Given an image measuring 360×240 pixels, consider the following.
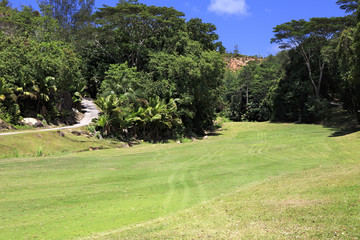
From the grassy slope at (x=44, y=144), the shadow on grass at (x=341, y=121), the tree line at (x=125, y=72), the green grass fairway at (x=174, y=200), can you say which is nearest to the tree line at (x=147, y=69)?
the tree line at (x=125, y=72)

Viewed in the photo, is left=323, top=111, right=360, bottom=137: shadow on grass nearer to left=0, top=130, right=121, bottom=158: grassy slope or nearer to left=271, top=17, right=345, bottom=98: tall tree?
left=271, top=17, right=345, bottom=98: tall tree

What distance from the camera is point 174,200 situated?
34.3 feet

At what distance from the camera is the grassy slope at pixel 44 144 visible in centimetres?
1922

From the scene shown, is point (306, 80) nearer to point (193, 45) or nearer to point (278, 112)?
point (278, 112)

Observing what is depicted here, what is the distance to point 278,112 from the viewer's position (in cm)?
6275

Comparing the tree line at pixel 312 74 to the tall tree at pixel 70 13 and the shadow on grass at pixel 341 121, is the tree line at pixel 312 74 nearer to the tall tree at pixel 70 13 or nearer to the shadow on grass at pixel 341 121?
the shadow on grass at pixel 341 121

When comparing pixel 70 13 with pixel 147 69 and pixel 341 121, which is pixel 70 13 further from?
pixel 341 121

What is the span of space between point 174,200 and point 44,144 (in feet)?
48.5

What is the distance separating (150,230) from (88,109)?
37359mm

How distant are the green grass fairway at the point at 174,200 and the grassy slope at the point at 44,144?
344 centimetres

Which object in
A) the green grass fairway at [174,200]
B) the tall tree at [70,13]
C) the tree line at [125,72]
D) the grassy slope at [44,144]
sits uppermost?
the tall tree at [70,13]

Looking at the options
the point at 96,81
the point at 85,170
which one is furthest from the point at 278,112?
the point at 85,170

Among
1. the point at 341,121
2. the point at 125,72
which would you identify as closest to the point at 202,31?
the point at 125,72

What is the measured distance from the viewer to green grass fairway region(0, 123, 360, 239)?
263 inches
